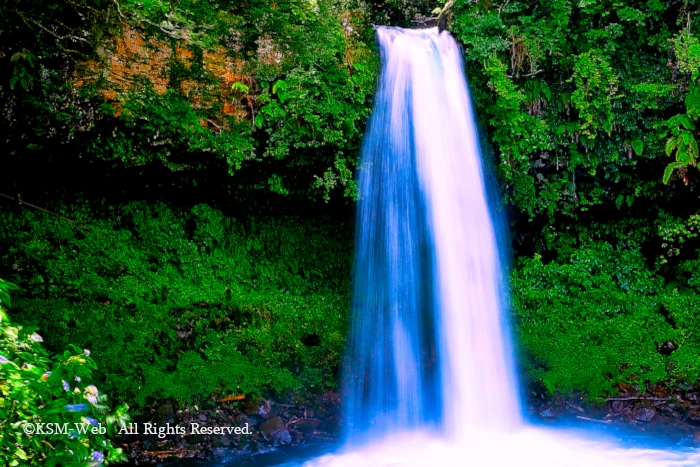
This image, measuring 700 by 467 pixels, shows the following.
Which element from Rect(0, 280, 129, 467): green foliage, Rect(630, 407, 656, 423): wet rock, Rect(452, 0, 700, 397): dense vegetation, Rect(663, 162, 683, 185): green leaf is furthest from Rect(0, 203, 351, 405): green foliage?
Rect(0, 280, 129, 467): green foliage

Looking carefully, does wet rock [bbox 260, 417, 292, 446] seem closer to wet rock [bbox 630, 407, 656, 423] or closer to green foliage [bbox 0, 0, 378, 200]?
green foliage [bbox 0, 0, 378, 200]

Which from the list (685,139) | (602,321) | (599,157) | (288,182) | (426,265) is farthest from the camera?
(599,157)

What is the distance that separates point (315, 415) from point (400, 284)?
2189 mm

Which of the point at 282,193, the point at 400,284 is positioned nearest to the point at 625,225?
the point at 400,284

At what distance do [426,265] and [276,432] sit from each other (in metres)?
3.05

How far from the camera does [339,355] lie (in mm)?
8078

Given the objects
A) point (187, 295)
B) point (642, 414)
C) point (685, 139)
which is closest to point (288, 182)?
point (187, 295)

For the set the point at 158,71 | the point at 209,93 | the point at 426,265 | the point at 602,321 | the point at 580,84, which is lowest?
the point at 602,321

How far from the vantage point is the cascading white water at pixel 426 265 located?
25.2 ft

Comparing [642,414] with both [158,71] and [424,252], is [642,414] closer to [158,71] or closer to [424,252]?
[424,252]

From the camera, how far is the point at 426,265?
26.4 ft

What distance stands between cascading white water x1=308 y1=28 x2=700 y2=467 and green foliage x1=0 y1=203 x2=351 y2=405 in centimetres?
73

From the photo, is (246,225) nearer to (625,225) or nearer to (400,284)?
(400,284)

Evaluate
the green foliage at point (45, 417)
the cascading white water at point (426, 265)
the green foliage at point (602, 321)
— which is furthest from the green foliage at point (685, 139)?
the green foliage at point (45, 417)
